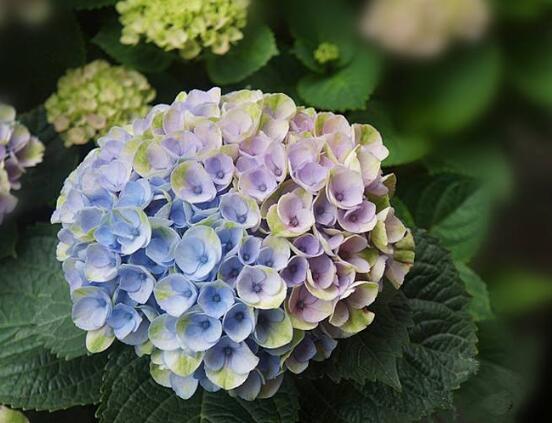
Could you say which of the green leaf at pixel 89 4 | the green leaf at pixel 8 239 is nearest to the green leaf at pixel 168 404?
the green leaf at pixel 8 239

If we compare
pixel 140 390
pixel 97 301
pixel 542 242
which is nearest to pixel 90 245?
pixel 97 301

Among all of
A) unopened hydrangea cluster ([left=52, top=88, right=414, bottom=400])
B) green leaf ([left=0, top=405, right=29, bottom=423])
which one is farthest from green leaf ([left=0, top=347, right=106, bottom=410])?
unopened hydrangea cluster ([left=52, top=88, right=414, bottom=400])

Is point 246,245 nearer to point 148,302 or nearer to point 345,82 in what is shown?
point 148,302

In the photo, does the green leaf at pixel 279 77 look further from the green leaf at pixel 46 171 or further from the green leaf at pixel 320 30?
the green leaf at pixel 46 171

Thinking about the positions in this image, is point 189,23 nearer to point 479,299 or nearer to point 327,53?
point 327,53

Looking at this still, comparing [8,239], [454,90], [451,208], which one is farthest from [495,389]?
[8,239]

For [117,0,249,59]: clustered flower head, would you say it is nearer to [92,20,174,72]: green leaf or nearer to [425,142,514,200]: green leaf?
[92,20,174,72]: green leaf
